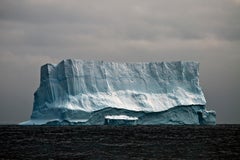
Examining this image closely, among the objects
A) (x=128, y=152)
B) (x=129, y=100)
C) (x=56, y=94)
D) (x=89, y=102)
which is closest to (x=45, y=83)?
(x=56, y=94)

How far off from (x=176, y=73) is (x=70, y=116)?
33.5ft

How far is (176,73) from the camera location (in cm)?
4847

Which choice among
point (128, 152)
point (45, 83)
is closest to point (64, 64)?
point (45, 83)

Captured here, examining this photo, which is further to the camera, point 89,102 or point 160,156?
point 89,102

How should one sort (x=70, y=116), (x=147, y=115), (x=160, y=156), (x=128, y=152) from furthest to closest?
(x=147, y=115) → (x=70, y=116) → (x=128, y=152) → (x=160, y=156)

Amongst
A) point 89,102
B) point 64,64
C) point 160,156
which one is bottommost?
point 160,156

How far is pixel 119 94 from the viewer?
156 feet

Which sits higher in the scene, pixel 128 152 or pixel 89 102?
pixel 89 102

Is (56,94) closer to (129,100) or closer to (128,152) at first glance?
(129,100)

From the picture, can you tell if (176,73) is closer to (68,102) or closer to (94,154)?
(68,102)

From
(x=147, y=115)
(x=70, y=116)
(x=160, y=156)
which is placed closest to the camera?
(x=160, y=156)

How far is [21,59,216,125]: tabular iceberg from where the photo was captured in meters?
45.2

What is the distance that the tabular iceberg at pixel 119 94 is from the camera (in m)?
45.2

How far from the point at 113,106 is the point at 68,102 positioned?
363 centimetres
